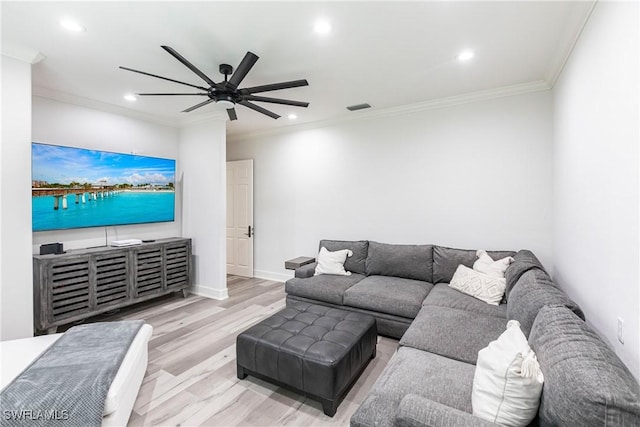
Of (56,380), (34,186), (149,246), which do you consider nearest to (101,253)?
(149,246)

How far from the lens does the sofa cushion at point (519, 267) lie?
2529 millimetres

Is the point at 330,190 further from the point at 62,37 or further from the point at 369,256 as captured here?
the point at 62,37

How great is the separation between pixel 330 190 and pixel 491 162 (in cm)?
229

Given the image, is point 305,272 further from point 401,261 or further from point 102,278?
point 102,278

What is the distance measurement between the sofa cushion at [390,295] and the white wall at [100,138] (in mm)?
3235

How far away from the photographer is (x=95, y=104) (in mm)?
3834

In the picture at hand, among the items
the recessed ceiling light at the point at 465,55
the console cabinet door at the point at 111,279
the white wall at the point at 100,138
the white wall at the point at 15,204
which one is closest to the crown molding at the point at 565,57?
the recessed ceiling light at the point at 465,55

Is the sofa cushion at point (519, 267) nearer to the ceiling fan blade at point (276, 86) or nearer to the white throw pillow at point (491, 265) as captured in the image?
the white throw pillow at point (491, 265)

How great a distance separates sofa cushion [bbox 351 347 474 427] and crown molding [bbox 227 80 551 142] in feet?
10.4

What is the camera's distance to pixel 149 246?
3.97m

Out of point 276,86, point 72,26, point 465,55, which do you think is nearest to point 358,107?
point 465,55

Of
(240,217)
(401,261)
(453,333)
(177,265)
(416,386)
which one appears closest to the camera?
(416,386)

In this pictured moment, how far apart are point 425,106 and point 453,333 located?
2975 mm

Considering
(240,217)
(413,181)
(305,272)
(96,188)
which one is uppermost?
(413,181)
